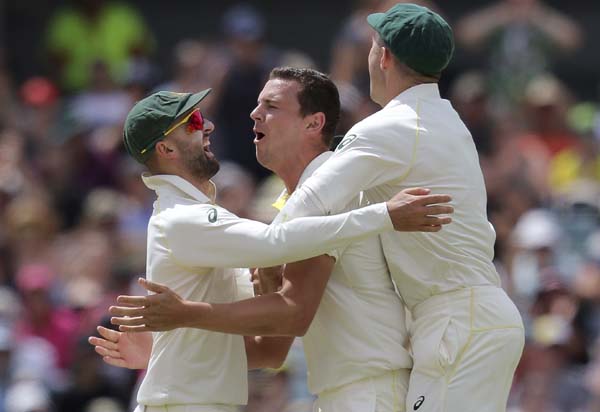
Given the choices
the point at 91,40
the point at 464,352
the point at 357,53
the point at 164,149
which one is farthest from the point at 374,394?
the point at 91,40

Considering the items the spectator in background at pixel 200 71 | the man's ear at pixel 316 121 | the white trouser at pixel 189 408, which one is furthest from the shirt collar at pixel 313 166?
the spectator in background at pixel 200 71

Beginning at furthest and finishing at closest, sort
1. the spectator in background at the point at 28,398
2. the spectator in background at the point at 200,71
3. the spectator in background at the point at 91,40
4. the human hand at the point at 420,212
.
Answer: the spectator in background at the point at 91,40 < the spectator in background at the point at 200,71 < the spectator in background at the point at 28,398 < the human hand at the point at 420,212

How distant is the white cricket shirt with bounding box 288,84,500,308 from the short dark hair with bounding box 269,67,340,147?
0.98 ft

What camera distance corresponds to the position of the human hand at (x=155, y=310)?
5.23 m

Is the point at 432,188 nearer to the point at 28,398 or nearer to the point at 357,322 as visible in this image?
the point at 357,322

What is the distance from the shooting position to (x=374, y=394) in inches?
212

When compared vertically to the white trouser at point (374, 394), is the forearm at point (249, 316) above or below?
above

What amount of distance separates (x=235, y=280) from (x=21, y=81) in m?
7.59

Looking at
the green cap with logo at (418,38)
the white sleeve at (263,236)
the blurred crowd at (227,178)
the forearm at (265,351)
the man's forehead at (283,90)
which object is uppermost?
the green cap with logo at (418,38)

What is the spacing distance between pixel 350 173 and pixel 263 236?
1.24 feet

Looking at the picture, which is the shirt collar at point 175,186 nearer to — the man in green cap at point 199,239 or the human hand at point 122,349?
the man in green cap at point 199,239

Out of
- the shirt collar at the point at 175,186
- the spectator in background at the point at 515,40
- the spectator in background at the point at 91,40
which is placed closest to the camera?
the shirt collar at the point at 175,186

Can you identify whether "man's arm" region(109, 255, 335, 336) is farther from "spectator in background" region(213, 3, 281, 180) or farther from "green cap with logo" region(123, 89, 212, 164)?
"spectator in background" region(213, 3, 281, 180)

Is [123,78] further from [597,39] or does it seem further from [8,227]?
[597,39]
